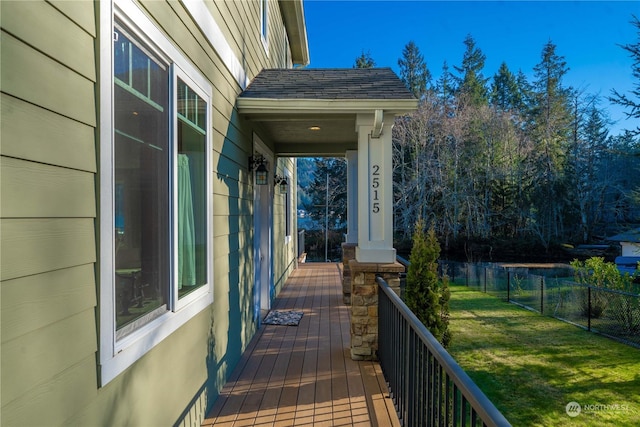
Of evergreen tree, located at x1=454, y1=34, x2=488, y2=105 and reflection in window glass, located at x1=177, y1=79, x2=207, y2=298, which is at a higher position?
evergreen tree, located at x1=454, y1=34, x2=488, y2=105

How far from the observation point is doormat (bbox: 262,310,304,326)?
539 centimetres

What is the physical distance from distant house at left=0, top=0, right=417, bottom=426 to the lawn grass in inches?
87.7

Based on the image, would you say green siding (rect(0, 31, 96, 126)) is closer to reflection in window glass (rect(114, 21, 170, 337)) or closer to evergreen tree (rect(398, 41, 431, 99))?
reflection in window glass (rect(114, 21, 170, 337))

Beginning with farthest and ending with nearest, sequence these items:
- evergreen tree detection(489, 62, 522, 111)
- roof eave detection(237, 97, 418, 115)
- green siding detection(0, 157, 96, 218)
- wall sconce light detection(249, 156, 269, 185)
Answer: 1. evergreen tree detection(489, 62, 522, 111)
2. wall sconce light detection(249, 156, 269, 185)
3. roof eave detection(237, 97, 418, 115)
4. green siding detection(0, 157, 96, 218)

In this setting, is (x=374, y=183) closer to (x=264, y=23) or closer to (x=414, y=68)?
(x=264, y=23)

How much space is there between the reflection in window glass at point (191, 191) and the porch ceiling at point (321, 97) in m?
1.30

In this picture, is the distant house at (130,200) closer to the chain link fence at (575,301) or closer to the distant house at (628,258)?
the chain link fence at (575,301)

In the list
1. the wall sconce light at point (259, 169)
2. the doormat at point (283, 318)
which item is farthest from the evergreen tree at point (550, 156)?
the wall sconce light at point (259, 169)

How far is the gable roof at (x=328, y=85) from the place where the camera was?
4.09 meters

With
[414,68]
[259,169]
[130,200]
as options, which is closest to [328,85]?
[259,169]

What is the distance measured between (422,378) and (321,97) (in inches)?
114

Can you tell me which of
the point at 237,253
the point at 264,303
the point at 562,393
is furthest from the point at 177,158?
the point at 562,393

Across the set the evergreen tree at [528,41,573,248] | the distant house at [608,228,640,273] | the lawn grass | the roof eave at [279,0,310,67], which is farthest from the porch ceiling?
the evergreen tree at [528,41,573,248]

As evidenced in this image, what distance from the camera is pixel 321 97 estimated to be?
408 centimetres
